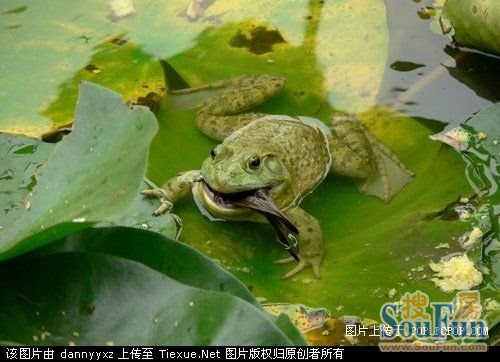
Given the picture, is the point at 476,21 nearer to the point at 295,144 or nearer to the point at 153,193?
the point at 295,144

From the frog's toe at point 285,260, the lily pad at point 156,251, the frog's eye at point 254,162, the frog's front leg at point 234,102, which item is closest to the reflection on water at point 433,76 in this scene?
the frog's front leg at point 234,102

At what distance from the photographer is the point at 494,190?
2.52 m

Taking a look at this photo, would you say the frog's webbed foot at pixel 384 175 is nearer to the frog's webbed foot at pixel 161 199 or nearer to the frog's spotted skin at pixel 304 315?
the frog's spotted skin at pixel 304 315

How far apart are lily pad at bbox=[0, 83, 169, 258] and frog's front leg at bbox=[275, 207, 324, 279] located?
0.94 m

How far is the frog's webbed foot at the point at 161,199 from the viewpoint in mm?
2475

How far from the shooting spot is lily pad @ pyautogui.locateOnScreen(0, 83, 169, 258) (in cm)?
158

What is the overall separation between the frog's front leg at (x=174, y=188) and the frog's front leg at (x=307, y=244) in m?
0.43

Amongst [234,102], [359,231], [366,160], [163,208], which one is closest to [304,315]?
[359,231]

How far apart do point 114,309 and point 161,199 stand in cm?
89

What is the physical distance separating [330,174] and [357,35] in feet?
2.29

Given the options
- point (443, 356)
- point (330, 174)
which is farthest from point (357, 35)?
point (443, 356)

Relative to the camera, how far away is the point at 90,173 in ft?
5.75

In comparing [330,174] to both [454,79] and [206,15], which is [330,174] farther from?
[206,15]

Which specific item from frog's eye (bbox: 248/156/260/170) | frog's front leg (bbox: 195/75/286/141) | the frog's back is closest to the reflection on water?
the frog's back
